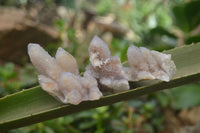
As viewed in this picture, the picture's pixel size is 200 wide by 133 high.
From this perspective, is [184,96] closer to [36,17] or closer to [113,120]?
[113,120]

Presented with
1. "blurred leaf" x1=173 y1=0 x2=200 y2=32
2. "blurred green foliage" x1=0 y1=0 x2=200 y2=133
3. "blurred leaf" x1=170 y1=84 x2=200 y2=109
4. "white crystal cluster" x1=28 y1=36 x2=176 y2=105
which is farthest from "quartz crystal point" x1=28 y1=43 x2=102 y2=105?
"blurred leaf" x1=173 y1=0 x2=200 y2=32

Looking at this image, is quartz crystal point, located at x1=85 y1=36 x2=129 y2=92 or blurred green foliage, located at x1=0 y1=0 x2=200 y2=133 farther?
blurred green foliage, located at x1=0 y1=0 x2=200 y2=133

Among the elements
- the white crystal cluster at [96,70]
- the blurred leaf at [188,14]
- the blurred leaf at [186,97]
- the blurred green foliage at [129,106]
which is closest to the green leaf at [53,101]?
the white crystal cluster at [96,70]

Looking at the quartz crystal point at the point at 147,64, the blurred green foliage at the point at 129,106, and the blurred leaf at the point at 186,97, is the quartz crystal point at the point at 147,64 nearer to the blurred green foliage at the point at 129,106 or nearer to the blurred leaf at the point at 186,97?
the blurred green foliage at the point at 129,106

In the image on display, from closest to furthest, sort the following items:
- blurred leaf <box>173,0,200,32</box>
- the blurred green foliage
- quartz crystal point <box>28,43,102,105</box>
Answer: quartz crystal point <box>28,43,102,105</box>, the blurred green foliage, blurred leaf <box>173,0,200,32</box>

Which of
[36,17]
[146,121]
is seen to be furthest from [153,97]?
[36,17]

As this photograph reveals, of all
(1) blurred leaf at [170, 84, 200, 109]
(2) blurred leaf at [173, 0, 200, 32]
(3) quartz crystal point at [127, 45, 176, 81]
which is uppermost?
(3) quartz crystal point at [127, 45, 176, 81]

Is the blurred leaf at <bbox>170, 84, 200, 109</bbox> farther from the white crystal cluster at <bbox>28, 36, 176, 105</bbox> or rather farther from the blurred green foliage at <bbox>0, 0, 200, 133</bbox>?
the white crystal cluster at <bbox>28, 36, 176, 105</bbox>
